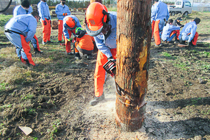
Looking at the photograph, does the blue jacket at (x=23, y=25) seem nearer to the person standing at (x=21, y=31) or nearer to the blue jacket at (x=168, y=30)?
the person standing at (x=21, y=31)

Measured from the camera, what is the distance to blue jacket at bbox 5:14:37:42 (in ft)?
12.6

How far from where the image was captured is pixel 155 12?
5.82 meters

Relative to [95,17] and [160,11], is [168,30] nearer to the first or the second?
[160,11]

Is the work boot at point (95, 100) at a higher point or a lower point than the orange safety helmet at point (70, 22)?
lower

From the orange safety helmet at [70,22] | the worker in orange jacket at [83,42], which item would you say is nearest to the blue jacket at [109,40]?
the worker in orange jacket at [83,42]

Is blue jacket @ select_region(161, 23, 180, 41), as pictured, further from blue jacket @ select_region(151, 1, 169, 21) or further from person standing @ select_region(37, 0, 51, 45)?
person standing @ select_region(37, 0, 51, 45)

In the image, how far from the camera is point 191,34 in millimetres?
5562

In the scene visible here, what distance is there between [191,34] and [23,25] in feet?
19.8

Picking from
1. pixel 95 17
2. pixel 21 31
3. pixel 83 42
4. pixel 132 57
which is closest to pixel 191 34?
pixel 83 42

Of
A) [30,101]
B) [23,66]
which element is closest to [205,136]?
[30,101]

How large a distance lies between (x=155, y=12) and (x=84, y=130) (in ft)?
18.1

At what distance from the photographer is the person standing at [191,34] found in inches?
221

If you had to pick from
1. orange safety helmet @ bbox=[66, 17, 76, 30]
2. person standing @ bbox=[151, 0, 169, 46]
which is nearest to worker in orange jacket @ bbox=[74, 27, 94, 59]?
orange safety helmet @ bbox=[66, 17, 76, 30]

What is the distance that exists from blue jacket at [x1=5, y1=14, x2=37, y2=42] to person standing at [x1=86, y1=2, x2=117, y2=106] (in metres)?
2.63
